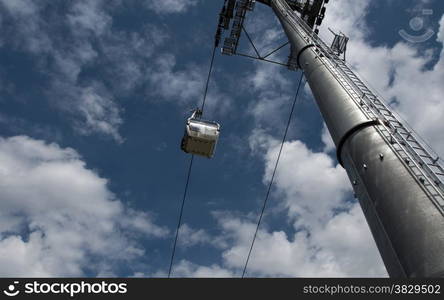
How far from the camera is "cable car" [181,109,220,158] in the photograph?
42.3 ft

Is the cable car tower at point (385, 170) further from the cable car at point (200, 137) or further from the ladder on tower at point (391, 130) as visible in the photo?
the cable car at point (200, 137)

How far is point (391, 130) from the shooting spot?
7965 mm

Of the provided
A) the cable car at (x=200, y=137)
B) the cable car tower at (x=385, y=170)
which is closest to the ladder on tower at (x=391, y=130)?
the cable car tower at (x=385, y=170)

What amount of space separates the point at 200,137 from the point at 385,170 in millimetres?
7316

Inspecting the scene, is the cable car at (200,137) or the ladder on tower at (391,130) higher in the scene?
the cable car at (200,137)

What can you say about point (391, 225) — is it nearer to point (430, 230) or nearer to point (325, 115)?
point (430, 230)

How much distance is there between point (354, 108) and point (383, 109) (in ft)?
3.66

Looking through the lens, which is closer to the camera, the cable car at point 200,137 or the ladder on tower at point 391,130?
the ladder on tower at point 391,130

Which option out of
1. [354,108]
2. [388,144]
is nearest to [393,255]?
[388,144]

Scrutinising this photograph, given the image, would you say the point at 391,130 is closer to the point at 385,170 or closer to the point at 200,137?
the point at 385,170

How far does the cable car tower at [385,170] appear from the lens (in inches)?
221

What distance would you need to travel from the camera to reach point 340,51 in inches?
511

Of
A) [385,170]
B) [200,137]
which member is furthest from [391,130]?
[200,137]

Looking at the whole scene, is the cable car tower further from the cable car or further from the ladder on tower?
the cable car
